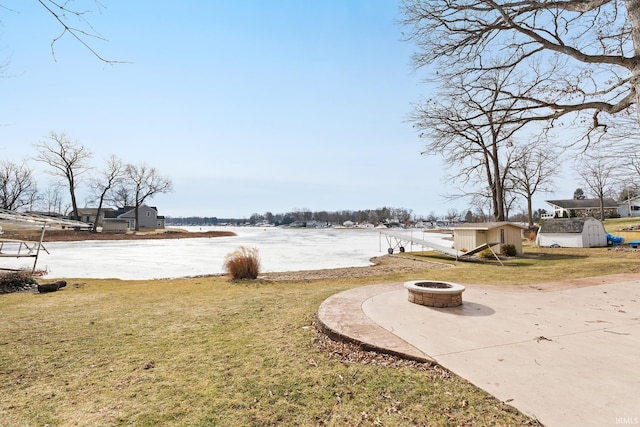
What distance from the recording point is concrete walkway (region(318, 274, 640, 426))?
269cm

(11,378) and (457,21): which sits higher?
(457,21)

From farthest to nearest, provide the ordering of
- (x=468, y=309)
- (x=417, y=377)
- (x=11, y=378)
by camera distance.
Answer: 1. (x=468, y=309)
2. (x=11, y=378)
3. (x=417, y=377)

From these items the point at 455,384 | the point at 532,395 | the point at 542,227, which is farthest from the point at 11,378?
the point at 542,227

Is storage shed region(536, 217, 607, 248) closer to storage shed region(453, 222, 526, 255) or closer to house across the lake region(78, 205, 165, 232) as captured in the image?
storage shed region(453, 222, 526, 255)

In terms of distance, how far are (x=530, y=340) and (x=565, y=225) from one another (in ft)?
81.3

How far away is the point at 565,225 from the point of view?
23.4 m

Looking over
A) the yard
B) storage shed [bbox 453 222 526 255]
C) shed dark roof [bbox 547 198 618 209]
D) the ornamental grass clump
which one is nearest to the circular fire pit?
the yard

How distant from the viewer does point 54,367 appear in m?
3.92

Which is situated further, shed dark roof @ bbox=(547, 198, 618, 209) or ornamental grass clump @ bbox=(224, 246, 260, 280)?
shed dark roof @ bbox=(547, 198, 618, 209)

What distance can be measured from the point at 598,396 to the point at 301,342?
3200 millimetres

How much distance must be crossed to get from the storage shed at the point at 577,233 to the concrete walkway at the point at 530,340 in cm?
1897

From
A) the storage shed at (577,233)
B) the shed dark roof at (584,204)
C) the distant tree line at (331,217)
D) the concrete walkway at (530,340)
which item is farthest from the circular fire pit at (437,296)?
the distant tree line at (331,217)

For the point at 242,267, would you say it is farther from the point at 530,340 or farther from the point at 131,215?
the point at 131,215

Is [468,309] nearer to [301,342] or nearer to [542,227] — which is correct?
[301,342]
